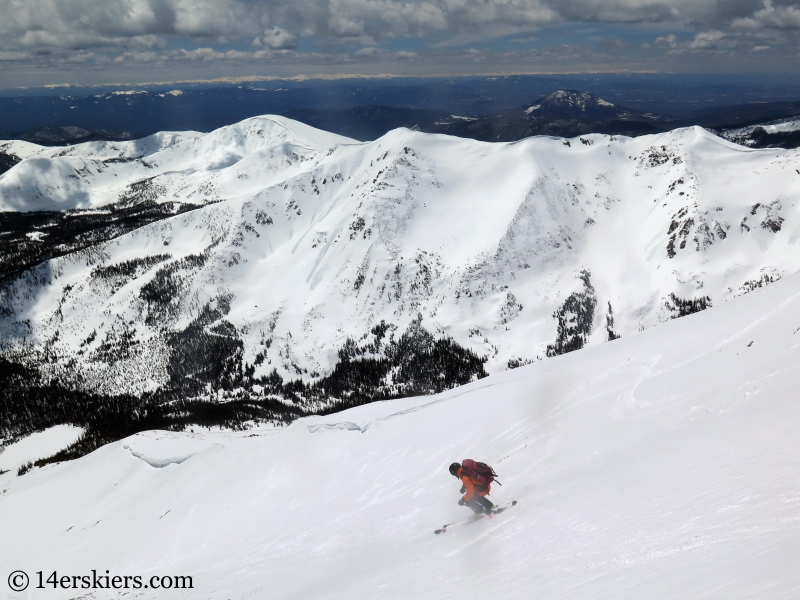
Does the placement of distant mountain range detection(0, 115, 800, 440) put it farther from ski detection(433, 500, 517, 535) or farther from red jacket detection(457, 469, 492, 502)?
red jacket detection(457, 469, 492, 502)

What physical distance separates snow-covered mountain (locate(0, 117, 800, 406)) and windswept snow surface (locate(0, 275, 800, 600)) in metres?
91.5

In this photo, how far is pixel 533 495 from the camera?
1653 cm

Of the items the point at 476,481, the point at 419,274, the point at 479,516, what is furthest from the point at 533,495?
the point at 419,274

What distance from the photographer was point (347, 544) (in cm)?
1889

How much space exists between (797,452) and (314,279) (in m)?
155

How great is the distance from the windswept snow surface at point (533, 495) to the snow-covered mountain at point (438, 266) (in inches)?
3601

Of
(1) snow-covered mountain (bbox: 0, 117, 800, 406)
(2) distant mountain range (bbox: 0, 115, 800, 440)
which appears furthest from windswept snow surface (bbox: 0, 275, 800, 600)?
(1) snow-covered mountain (bbox: 0, 117, 800, 406)

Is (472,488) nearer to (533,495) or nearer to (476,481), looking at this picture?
(476,481)

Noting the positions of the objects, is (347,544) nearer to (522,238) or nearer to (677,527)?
(677,527)

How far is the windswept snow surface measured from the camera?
33.3 ft

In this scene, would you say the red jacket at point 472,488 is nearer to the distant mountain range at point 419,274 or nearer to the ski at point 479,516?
the ski at point 479,516

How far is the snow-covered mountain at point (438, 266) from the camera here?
407 ft

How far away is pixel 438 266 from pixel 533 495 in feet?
426

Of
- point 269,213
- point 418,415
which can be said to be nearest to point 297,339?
point 269,213
